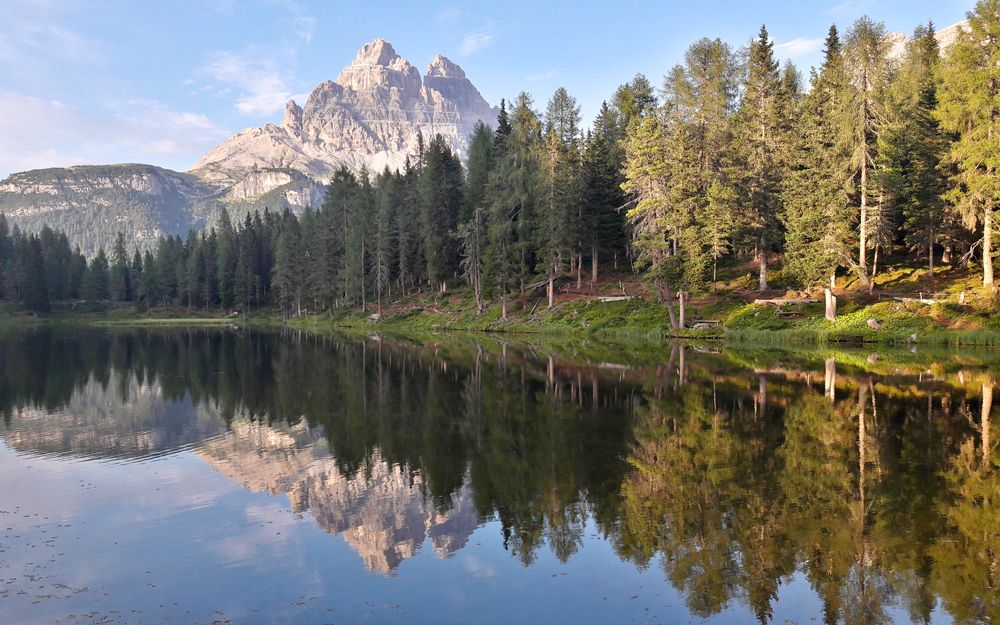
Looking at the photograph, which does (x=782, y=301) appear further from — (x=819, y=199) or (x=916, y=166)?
(x=916, y=166)

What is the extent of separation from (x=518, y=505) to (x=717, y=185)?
42.5m

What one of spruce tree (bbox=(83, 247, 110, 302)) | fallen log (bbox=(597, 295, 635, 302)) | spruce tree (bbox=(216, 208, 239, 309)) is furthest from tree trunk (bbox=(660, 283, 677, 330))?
spruce tree (bbox=(83, 247, 110, 302))

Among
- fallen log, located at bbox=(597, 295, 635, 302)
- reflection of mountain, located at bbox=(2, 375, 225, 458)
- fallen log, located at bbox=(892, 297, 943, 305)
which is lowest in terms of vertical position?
reflection of mountain, located at bbox=(2, 375, 225, 458)

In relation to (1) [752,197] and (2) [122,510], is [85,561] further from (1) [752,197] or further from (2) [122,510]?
(1) [752,197]

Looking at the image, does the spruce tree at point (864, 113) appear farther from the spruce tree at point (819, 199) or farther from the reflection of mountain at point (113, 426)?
the reflection of mountain at point (113, 426)

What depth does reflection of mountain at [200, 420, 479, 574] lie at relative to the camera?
11.5 meters

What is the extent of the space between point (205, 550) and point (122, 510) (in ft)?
12.5

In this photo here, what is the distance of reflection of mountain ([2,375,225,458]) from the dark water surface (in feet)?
0.55

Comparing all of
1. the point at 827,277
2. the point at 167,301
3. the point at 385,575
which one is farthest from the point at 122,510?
the point at 167,301

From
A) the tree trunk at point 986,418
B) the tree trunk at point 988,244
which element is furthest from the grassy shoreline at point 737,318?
the tree trunk at point 986,418

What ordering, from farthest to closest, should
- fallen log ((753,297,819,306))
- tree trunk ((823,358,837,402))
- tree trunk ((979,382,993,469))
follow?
fallen log ((753,297,819,306))
tree trunk ((823,358,837,402))
tree trunk ((979,382,993,469))

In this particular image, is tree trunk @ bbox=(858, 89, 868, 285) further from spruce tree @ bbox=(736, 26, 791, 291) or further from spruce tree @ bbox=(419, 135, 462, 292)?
spruce tree @ bbox=(419, 135, 462, 292)

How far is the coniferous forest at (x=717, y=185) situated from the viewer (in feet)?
142

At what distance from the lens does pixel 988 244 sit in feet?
129
